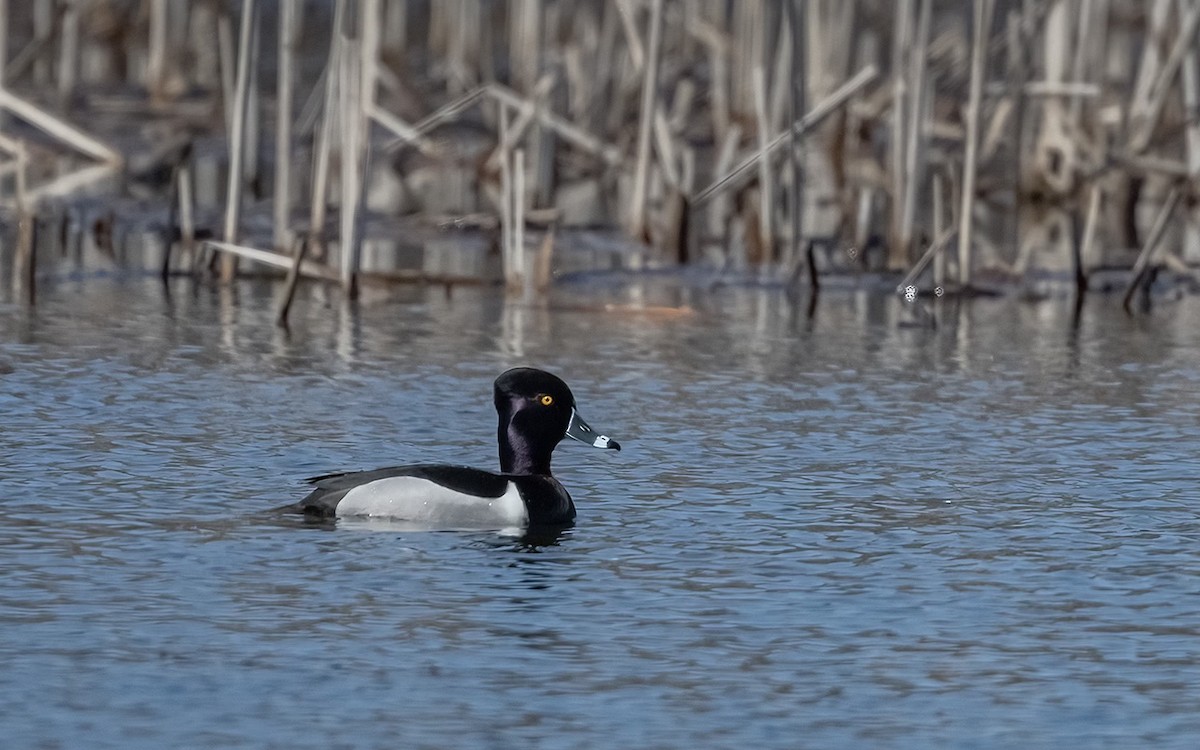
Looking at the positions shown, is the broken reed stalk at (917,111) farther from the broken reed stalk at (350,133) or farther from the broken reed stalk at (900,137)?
the broken reed stalk at (350,133)

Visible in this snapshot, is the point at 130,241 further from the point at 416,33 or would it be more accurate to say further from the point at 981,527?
the point at 416,33

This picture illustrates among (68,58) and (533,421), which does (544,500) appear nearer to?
(533,421)

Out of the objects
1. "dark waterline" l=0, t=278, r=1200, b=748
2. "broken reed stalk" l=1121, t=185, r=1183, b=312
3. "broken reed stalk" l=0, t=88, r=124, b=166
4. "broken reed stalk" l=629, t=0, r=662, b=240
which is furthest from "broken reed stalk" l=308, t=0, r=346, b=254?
"broken reed stalk" l=1121, t=185, r=1183, b=312

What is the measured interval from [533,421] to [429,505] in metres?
0.77

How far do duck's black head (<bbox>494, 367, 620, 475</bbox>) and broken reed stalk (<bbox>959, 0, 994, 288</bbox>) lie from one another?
6488mm

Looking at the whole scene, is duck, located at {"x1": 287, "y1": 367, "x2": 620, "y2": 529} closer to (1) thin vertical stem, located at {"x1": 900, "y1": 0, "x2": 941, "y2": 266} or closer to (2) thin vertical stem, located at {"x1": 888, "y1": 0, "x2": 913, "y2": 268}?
(1) thin vertical stem, located at {"x1": 900, "y1": 0, "x2": 941, "y2": 266}

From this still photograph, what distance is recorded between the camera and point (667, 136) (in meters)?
18.0

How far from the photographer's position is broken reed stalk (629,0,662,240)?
54.8ft

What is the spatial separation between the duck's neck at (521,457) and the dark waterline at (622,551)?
11.2 inches

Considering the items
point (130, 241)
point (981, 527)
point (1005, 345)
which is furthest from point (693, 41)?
point (981, 527)

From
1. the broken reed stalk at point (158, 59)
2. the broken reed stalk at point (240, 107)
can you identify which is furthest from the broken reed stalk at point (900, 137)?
the broken reed stalk at point (158, 59)

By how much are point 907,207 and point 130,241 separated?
6.05 meters

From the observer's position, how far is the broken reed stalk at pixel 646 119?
16711mm

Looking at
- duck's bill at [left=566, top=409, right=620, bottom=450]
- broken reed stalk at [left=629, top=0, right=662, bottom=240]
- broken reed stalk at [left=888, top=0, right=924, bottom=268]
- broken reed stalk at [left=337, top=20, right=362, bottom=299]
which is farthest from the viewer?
broken reed stalk at [left=629, top=0, right=662, bottom=240]
